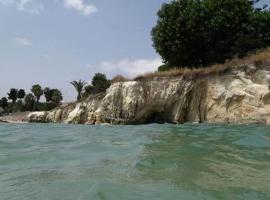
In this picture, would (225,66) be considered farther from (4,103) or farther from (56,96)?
Result: (4,103)

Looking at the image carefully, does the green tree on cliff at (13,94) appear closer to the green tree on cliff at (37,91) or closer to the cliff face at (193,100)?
the green tree on cliff at (37,91)

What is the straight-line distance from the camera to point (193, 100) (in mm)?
26656

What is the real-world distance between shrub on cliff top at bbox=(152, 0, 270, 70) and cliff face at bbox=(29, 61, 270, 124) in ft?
12.8

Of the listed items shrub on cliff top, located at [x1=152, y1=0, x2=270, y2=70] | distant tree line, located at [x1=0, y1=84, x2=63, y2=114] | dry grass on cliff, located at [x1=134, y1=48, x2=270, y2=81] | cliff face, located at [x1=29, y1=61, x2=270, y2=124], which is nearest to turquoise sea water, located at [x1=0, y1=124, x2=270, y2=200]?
cliff face, located at [x1=29, y1=61, x2=270, y2=124]

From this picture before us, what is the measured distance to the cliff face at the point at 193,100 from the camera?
2392cm

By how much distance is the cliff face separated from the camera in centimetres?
2392

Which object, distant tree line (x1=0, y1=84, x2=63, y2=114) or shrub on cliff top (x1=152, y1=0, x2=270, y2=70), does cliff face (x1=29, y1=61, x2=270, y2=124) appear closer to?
shrub on cliff top (x1=152, y1=0, x2=270, y2=70)

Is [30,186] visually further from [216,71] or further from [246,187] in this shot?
[216,71]

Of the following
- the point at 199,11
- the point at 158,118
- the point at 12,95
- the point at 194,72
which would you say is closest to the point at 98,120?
the point at 158,118

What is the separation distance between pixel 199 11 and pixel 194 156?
985 inches

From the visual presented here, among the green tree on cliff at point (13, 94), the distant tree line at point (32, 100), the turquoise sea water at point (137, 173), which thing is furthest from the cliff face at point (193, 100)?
the green tree on cliff at point (13, 94)

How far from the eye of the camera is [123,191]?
427 cm

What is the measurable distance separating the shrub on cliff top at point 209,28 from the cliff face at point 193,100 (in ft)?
12.8

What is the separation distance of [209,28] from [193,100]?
21.6ft
